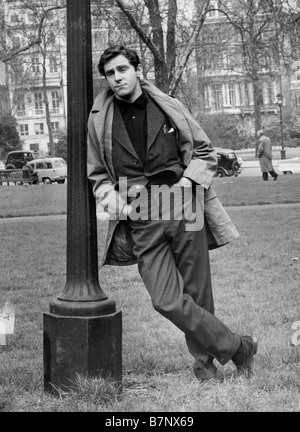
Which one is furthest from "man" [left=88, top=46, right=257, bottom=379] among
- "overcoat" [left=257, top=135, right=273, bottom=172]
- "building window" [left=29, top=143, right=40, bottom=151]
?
"building window" [left=29, top=143, right=40, bottom=151]

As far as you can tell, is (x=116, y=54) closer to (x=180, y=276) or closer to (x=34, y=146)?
(x=180, y=276)

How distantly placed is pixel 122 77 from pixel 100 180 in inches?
20.0

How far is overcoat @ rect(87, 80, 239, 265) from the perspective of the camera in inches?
159

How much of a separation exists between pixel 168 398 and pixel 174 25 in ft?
56.8

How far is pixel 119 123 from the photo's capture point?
4090 mm

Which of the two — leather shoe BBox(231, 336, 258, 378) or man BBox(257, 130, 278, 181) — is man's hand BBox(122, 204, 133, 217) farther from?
man BBox(257, 130, 278, 181)

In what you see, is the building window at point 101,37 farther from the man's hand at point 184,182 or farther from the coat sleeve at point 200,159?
the man's hand at point 184,182

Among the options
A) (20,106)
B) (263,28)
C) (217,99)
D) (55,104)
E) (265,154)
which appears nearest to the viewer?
(263,28)

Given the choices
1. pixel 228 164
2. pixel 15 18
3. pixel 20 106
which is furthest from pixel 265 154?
pixel 20 106

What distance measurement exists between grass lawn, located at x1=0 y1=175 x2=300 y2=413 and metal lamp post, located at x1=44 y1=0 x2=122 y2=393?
0.41 ft

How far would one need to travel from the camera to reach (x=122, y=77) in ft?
13.3

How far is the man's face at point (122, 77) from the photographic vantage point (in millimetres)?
4055

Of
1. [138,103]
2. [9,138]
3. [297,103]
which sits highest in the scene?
[297,103]
